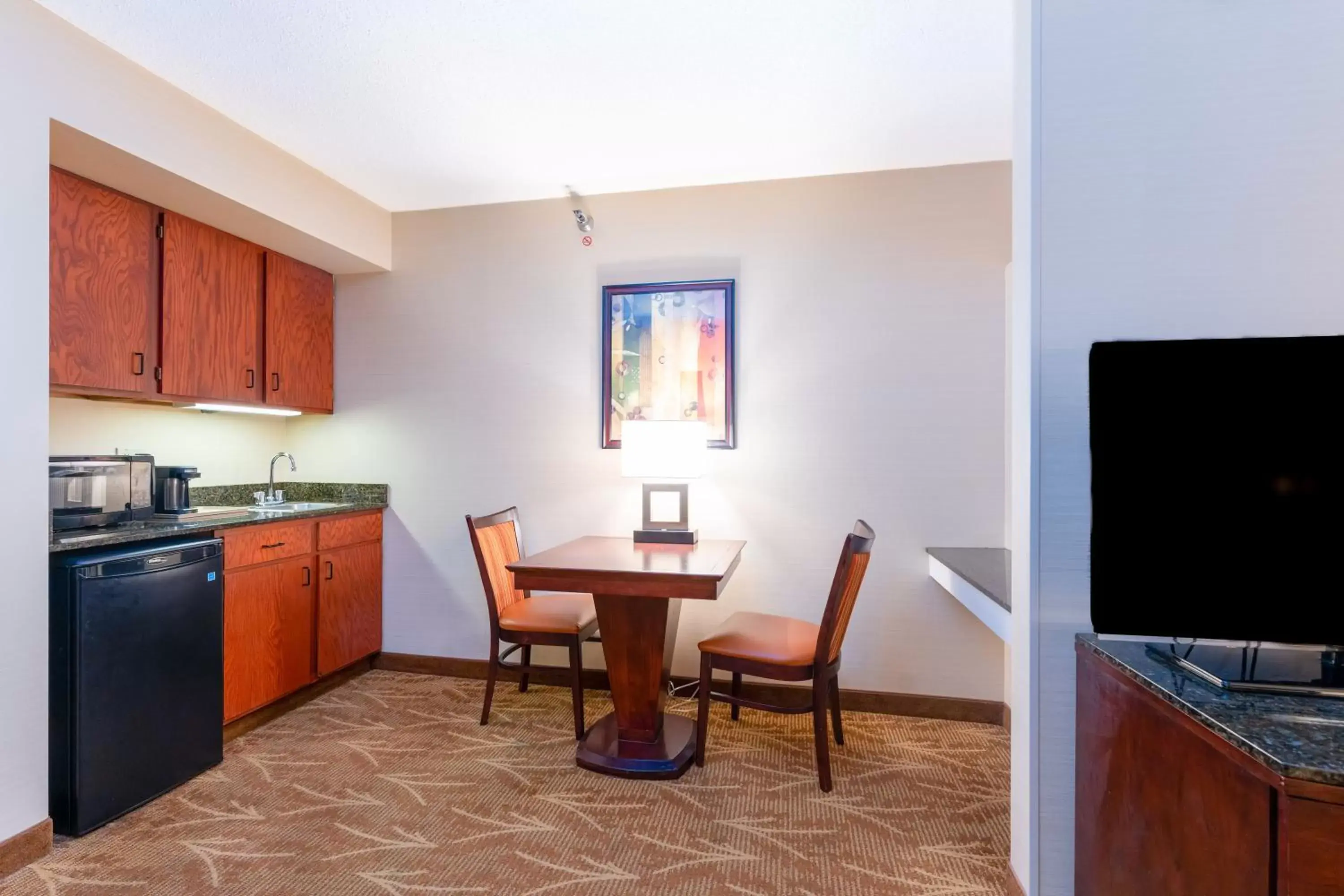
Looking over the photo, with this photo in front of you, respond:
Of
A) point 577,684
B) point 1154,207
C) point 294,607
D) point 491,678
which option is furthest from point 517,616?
point 1154,207

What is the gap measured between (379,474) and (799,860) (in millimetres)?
2929

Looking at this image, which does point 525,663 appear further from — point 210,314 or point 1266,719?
point 1266,719

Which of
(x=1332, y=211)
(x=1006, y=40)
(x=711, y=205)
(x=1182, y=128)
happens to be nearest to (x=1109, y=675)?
(x=1332, y=211)

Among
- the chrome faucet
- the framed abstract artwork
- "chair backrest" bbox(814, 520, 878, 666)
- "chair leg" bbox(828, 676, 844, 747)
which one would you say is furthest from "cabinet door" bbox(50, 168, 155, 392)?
"chair leg" bbox(828, 676, 844, 747)

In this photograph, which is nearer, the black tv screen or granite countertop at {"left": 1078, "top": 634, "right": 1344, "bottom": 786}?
granite countertop at {"left": 1078, "top": 634, "right": 1344, "bottom": 786}

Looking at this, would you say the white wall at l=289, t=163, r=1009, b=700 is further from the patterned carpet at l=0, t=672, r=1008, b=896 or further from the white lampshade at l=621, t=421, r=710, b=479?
the patterned carpet at l=0, t=672, r=1008, b=896

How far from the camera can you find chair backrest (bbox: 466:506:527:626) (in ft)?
9.09

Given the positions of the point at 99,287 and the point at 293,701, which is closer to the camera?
the point at 99,287

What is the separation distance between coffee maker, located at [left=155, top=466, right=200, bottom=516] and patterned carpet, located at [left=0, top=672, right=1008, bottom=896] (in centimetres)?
107

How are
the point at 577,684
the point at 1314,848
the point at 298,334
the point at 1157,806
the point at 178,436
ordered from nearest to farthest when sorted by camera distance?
the point at 1314,848 → the point at 1157,806 → the point at 577,684 → the point at 178,436 → the point at 298,334

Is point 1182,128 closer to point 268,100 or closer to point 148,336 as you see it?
point 268,100

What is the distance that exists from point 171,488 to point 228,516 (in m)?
0.28

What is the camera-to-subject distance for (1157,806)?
1.05 metres

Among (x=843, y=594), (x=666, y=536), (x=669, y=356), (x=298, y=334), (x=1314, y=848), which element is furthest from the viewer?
(x=298, y=334)
